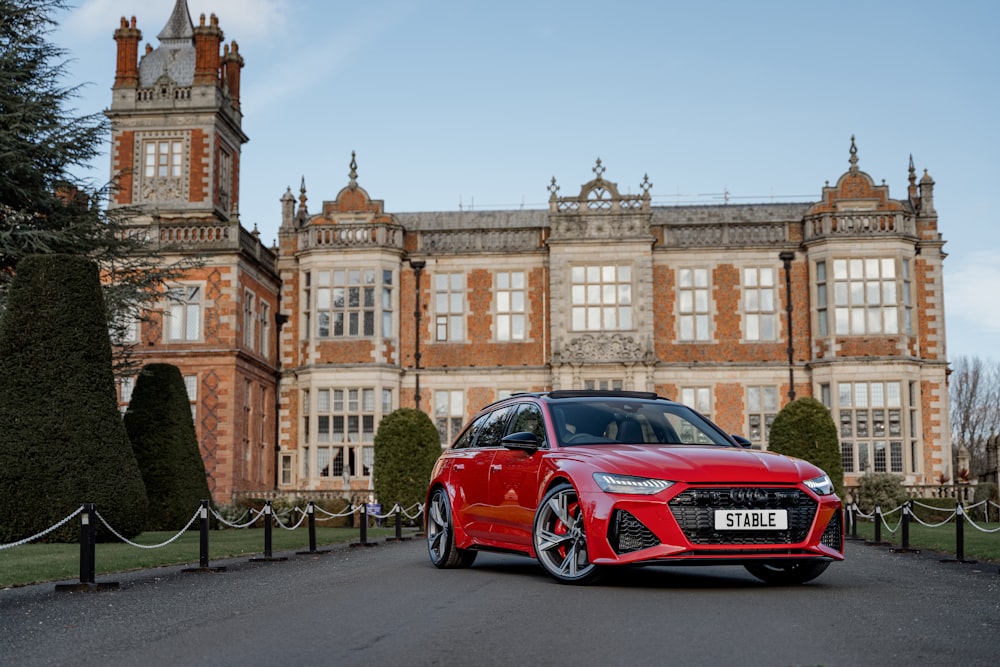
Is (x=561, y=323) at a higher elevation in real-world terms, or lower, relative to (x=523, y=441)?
higher

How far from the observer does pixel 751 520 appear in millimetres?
8586

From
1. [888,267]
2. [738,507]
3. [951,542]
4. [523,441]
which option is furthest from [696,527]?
[888,267]

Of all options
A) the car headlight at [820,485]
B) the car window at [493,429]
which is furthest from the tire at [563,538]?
the car headlight at [820,485]

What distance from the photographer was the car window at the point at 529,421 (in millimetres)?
10367

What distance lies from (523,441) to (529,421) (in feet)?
2.70

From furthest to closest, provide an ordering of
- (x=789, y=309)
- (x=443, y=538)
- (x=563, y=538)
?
(x=789, y=309) → (x=443, y=538) → (x=563, y=538)

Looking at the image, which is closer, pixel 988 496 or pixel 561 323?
pixel 988 496

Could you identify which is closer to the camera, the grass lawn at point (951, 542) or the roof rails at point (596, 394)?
the roof rails at point (596, 394)

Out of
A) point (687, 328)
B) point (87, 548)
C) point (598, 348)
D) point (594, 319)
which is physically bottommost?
point (87, 548)

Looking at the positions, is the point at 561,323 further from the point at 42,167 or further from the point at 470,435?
the point at 470,435

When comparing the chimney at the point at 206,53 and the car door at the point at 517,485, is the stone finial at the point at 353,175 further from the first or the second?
the car door at the point at 517,485

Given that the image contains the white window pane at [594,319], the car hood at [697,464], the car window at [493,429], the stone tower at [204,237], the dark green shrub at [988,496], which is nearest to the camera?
the car hood at [697,464]

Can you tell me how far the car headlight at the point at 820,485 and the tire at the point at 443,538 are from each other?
12.5 feet

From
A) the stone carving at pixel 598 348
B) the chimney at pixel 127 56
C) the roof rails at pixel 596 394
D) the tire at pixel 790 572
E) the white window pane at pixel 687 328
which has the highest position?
the chimney at pixel 127 56
